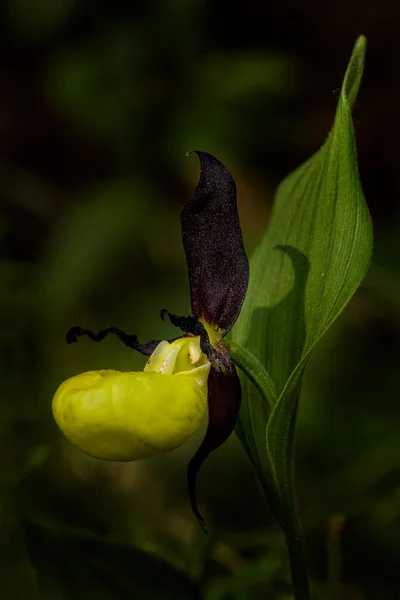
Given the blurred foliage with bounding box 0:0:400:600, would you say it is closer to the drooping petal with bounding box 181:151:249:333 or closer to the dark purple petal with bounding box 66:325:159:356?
the dark purple petal with bounding box 66:325:159:356

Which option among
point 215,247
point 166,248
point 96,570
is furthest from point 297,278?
point 166,248

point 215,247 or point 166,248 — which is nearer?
point 215,247

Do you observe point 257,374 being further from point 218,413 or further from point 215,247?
point 215,247

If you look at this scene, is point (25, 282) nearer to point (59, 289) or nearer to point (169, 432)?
point (59, 289)

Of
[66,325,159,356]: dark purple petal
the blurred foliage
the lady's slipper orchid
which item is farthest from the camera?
the blurred foliage

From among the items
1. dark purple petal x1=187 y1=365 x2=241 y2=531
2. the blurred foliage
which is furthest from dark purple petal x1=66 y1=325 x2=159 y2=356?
the blurred foliage

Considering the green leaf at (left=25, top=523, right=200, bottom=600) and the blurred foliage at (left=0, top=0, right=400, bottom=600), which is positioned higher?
the blurred foliage at (left=0, top=0, right=400, bottom=600)

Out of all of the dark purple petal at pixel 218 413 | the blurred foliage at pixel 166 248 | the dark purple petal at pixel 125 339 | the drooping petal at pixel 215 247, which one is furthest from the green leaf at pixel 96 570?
the drooping petal at pixel 215 247
